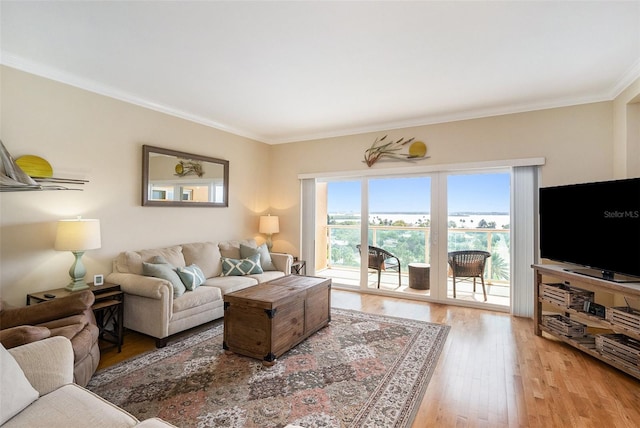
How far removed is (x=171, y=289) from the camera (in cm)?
288

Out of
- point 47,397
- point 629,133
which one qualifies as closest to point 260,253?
point 47,397

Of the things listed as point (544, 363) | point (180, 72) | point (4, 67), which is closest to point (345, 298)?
point (544, 363)

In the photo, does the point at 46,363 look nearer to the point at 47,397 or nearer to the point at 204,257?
the point at 47,397

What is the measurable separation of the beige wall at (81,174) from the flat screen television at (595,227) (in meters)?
4.40

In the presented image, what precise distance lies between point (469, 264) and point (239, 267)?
3.14m

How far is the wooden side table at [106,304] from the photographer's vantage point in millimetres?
2712

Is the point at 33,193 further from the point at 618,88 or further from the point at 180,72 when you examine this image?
the point at 618,88

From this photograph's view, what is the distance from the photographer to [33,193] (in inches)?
111

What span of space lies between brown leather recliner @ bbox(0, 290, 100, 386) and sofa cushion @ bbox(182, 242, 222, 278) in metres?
1.47

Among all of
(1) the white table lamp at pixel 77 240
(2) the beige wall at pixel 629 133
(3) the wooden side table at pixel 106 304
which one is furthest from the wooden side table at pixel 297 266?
(2) the beige wall at pixel 629 133

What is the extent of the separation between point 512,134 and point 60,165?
16.8ft

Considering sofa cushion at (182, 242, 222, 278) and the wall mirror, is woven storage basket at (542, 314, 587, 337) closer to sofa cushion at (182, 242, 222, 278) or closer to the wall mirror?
sofa cushion at (182, 242, 222, 278)

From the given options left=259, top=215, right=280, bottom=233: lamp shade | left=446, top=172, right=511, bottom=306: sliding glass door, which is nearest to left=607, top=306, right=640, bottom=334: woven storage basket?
left=446, top=172, right=511, bottom=306: sliding glass door

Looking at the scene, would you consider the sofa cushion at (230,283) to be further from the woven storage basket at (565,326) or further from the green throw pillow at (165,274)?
the woven storage basket at (565,326)
